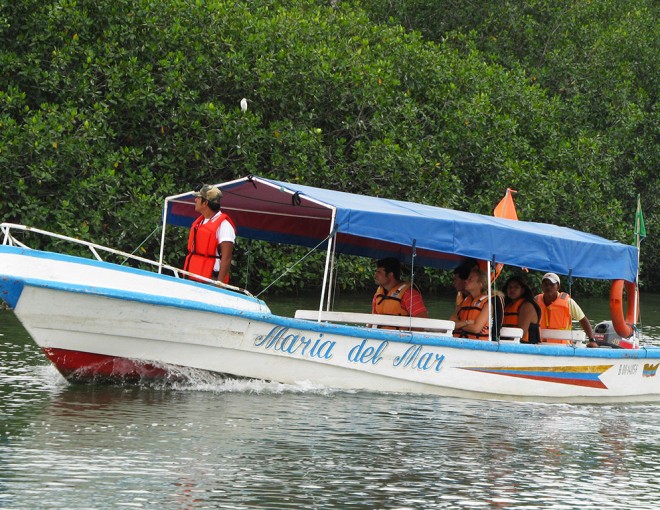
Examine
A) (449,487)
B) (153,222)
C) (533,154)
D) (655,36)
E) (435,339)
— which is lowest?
(449,487)

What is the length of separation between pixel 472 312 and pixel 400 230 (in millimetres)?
1630

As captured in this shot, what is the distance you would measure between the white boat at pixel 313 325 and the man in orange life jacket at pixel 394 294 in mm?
268

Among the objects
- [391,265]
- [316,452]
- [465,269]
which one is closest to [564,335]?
[465,269]

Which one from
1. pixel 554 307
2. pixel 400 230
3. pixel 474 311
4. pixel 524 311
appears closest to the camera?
pixel 400 230

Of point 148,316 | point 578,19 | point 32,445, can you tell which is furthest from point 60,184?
point 578,19

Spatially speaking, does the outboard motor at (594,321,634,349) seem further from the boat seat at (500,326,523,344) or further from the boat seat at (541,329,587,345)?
the boat seat at (500,326,523,344)

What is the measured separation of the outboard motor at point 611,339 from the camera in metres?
13.3

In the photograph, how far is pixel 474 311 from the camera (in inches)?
475

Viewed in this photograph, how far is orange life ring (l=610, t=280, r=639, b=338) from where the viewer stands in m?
12.7

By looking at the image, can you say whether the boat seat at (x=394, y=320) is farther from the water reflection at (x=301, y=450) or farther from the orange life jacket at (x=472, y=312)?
the water reflection at (x=301, y=450)

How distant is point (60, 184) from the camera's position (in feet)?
63.0

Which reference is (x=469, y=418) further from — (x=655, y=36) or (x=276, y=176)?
(x=655, y=36)

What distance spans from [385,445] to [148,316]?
7.77 ft

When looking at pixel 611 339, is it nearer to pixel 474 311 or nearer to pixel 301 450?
pixel 474 311
